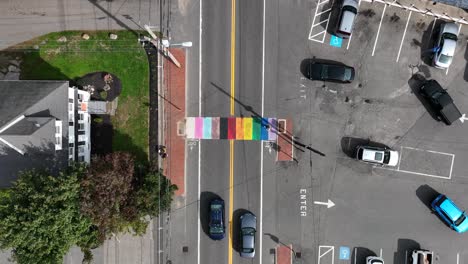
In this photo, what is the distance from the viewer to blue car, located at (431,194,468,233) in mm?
41312

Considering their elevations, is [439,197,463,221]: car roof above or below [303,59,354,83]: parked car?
below

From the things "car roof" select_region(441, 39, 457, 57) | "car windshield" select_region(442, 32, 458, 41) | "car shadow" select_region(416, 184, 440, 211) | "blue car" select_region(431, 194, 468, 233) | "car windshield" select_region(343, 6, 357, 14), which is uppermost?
"car windshield" select_region(343, 6, 357, 14)

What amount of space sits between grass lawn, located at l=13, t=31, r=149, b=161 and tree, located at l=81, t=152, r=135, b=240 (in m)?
6.81

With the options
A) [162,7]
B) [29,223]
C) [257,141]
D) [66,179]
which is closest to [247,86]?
[257,141]

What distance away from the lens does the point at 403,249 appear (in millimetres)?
42844

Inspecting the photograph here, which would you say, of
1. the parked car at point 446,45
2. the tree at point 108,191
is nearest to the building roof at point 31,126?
the tree at point 108,191

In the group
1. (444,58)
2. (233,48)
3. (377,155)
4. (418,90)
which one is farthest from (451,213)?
(233,48)

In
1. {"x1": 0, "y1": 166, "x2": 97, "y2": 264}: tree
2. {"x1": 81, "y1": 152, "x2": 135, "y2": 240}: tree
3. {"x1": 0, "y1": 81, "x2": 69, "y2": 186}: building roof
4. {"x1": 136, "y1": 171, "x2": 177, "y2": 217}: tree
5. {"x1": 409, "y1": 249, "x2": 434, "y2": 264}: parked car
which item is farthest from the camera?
{"x1": 409, "y1": 249, "x2": 434, "y2": 264}: parked car

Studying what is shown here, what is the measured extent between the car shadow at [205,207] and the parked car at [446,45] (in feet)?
93.0

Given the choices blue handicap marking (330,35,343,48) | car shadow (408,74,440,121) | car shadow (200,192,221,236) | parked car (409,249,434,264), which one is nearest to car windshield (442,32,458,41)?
car shadow (408,74,440,121)

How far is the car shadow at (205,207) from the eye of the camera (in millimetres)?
43281

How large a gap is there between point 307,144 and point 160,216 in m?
18.5

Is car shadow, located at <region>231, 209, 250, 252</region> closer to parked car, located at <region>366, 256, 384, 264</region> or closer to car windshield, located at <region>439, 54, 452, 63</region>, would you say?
parked car, located at <region>366, 256, 384, 264</region>

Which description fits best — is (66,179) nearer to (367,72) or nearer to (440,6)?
(367,72)
